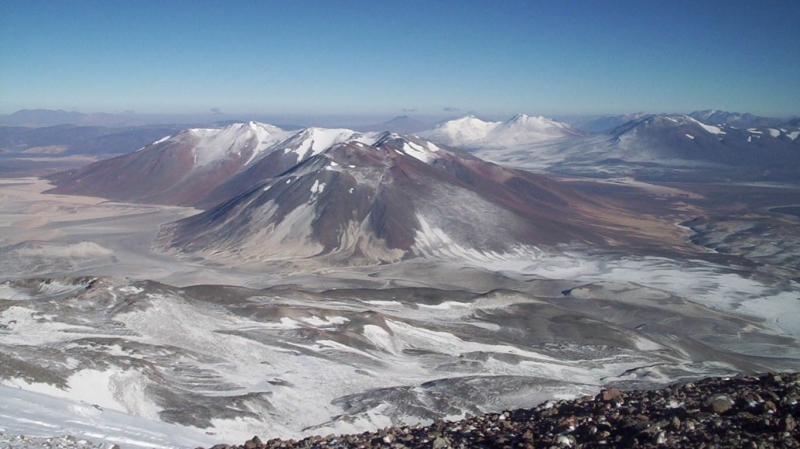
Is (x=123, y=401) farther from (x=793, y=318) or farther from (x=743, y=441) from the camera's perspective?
(x=793, y=318)

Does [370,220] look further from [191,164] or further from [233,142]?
[233,142]

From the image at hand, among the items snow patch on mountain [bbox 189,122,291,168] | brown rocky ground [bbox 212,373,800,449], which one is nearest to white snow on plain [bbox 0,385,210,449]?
brown rocky ground [bbox 212,373,800,449]

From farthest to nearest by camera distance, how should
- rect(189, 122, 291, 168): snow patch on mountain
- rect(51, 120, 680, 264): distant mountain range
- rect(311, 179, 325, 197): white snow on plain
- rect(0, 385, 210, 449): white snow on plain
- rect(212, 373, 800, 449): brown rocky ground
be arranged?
rect(189, 122, 291, 168): snow patch on mountain < rect(311, 179, 325, 197): white snow on plain < rect(51, 120, 680, 264): distant mountain range < rect(0, 385, 210, 449): white snow on plain < rect(212, 373, 800, 449): brown rocky ground

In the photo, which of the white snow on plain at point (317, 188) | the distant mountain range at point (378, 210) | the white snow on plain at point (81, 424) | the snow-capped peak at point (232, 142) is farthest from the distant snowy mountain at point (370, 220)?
the white snow on plain at point (81, 424)

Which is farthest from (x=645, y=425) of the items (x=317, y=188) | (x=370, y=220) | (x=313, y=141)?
(x=313, y=141)

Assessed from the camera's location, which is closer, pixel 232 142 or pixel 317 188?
pixel 317 188

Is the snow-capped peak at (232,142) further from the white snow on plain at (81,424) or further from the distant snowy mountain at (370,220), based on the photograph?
the white snow on plain at (81,424)

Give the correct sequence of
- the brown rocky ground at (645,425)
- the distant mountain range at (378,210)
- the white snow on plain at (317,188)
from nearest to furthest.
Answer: the brown rocky ground at (645,425)
the distant mountain range at (378,210)
the white snow on plain at (317,188)

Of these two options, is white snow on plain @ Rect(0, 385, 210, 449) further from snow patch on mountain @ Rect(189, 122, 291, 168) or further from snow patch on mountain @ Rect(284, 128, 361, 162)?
snow patch on mountain @ Rect(189, 122, 291, 168)

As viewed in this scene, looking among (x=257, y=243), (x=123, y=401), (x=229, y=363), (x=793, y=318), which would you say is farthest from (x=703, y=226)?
(x=123, y=401)
